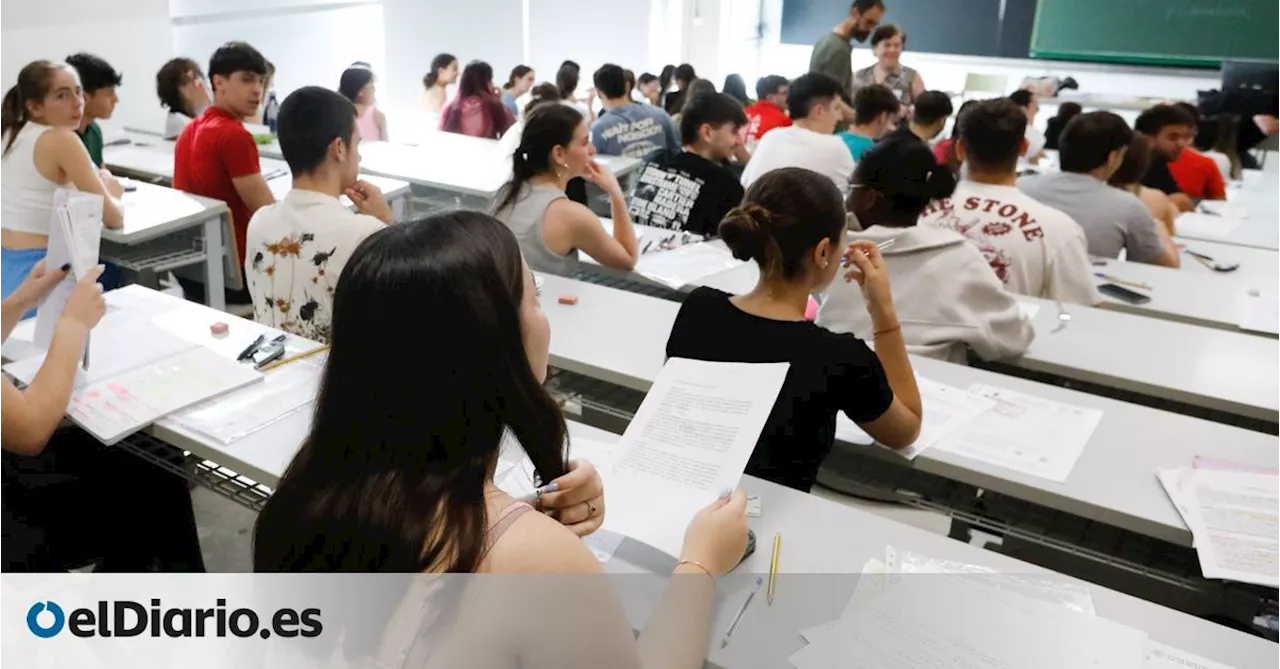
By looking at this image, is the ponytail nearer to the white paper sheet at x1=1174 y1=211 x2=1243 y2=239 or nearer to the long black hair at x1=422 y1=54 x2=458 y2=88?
the long black hair at x1=422 y1=54 x2=458 y2=88

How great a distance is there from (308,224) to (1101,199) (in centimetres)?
257

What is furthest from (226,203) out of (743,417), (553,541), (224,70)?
(553,541)

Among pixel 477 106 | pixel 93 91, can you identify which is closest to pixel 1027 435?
pixel 93 91

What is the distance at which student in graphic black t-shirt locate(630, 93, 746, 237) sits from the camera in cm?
356

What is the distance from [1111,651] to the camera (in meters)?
1.16

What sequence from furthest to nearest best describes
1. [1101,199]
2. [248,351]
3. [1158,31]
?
[1158,31] < [1101,199] < [248,351]

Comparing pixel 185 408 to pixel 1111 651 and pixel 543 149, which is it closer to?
pixel 543 149

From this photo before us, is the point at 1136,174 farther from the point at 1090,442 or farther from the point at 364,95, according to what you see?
the point at 364,95

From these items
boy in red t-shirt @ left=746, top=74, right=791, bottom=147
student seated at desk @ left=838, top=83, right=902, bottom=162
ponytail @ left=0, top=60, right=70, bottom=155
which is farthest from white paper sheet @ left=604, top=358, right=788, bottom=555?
boy in red t-shirt @ left=746, top=74, right=791, bottom=147

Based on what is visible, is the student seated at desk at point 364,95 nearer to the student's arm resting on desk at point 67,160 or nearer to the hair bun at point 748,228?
the student's arm resting on desk at point 67,160

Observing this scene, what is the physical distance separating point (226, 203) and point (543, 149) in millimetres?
1532

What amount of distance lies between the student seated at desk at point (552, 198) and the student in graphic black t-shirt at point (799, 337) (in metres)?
1.09

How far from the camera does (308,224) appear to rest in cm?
212

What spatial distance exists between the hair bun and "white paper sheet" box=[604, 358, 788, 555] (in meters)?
0.30
